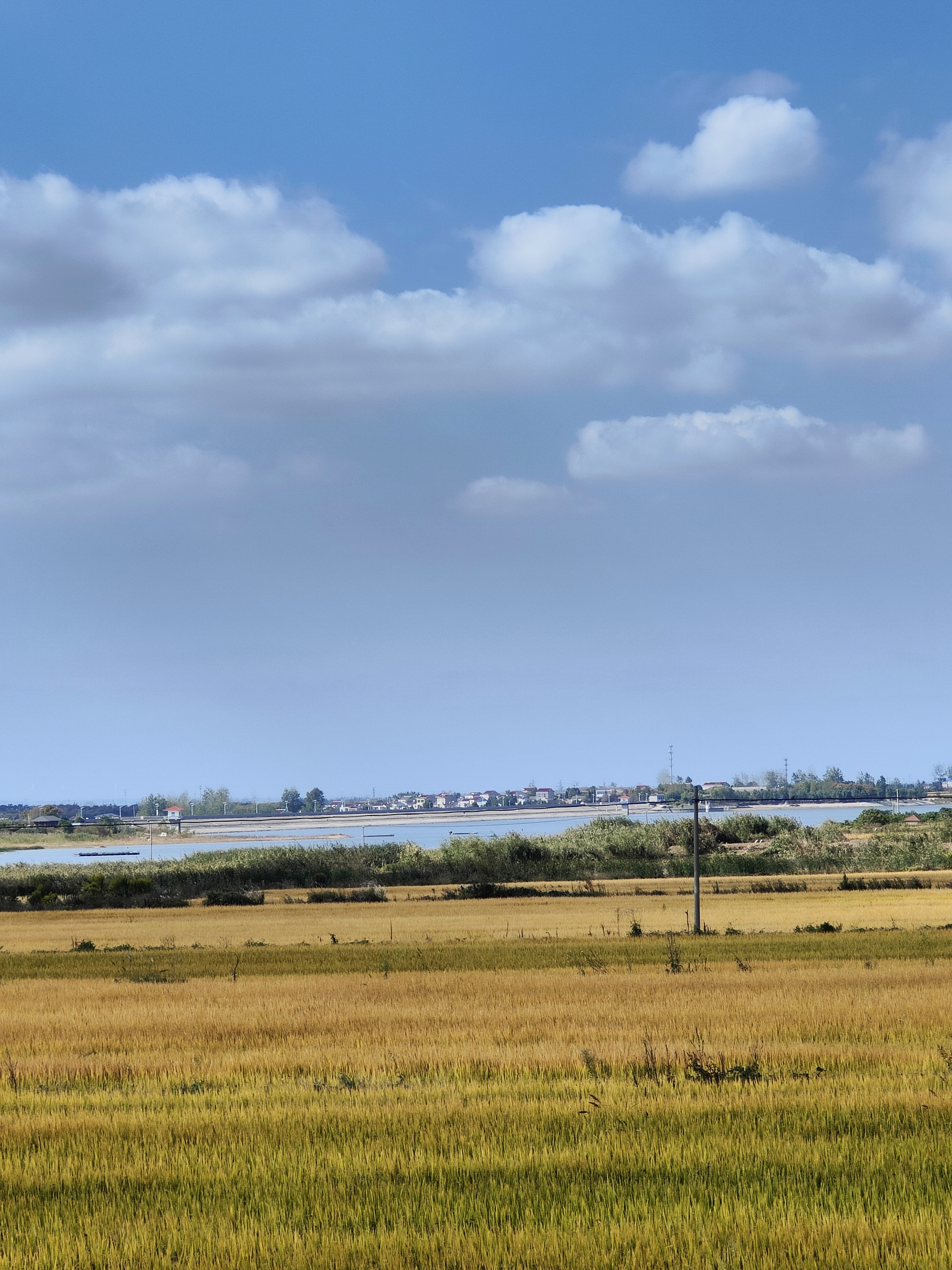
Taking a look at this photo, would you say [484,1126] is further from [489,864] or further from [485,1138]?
[489,864]

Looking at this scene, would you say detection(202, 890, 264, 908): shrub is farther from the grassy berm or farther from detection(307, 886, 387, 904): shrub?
detection(307, 886, 387, 904): shrub

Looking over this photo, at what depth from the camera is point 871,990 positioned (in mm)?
28797

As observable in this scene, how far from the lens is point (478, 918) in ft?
231

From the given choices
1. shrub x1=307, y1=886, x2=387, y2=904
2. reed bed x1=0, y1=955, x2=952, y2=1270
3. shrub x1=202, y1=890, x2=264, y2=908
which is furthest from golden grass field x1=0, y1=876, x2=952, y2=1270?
shrub x1=202, y1=890, x2=264, y2=908

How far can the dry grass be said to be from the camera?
60562 millimetres

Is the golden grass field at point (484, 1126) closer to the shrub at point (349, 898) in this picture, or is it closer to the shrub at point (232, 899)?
the shrub at point (349, 898)

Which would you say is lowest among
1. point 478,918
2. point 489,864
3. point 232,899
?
point 489,864

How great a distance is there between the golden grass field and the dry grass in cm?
2865

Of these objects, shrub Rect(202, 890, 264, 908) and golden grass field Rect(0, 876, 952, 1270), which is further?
shrub Rect(202, 890, 264, 908)

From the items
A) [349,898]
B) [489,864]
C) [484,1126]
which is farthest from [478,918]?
[484,1126]

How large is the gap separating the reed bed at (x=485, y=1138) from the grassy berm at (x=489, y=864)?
7429 cm

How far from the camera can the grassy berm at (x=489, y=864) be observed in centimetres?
10331

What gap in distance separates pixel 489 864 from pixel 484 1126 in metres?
112

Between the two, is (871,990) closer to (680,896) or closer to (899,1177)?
(899,1177)
